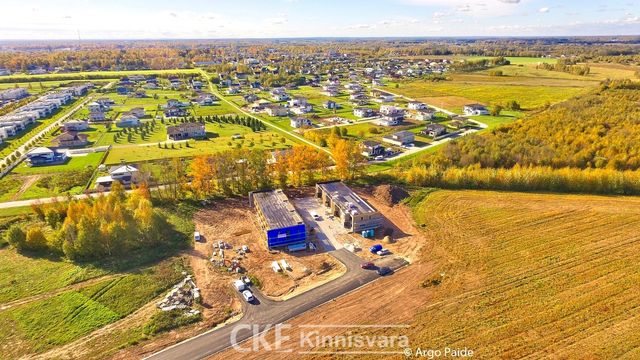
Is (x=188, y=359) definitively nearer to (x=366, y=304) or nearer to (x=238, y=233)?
(x=366, y=304)

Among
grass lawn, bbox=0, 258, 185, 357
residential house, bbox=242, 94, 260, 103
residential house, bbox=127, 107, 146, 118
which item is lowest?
grass lawn, bbox=0, 258, 185, 357

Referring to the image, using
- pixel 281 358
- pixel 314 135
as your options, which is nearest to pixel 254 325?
pixel 281 358

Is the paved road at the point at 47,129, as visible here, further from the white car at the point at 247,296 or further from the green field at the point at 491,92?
the green field at the point at 491,92

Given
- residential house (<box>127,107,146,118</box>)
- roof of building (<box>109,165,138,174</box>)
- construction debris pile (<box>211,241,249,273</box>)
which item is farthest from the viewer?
residential house (<box>127,107,146,118</box>)

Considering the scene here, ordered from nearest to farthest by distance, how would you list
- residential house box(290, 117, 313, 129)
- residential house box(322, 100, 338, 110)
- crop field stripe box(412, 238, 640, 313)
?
crop field stripe box(412, 238, 640, 313), residential house box(290, 117, 313, 129), residential house box(322, 100, 338, 110)

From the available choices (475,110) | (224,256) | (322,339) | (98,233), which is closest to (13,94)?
(98,233)

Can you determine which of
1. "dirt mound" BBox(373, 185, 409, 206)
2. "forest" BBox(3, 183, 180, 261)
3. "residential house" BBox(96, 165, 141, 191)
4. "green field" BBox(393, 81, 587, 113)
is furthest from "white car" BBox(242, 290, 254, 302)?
Answer: "green field" BBox(393, 81, 587, 113)

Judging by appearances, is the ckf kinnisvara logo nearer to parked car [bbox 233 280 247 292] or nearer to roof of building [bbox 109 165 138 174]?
parked car [bbox 233 280 247 292]
